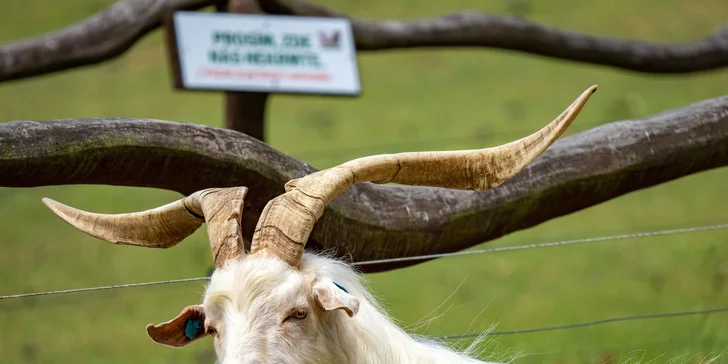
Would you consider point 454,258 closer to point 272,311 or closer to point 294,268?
point 294,268

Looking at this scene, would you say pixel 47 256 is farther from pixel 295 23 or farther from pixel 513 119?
pixel 513 119

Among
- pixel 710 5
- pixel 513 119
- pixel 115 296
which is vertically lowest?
pixel 115 296

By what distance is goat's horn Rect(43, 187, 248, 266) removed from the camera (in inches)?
122

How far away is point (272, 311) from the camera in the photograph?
2941 mm

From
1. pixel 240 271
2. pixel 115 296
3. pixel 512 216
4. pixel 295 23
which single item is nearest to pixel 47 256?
pixel 115 296

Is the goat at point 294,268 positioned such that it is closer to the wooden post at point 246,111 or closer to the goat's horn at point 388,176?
the goat's horn at point 388,176

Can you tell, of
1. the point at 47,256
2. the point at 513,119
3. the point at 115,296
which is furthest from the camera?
the point at 513,119

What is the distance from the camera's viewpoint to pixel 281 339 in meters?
2.92

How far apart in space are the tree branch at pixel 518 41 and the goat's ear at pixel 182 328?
3.45 meters

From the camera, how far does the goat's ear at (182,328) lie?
324 cm

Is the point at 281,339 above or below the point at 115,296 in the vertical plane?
above

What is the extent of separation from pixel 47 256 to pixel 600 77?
7018 millimetres

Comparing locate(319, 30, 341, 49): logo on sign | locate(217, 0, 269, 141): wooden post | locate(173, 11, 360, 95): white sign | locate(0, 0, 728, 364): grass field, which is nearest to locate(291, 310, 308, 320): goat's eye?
locate(0, 0, 728, 364): grass field

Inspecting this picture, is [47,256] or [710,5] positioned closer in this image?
[47,256]
